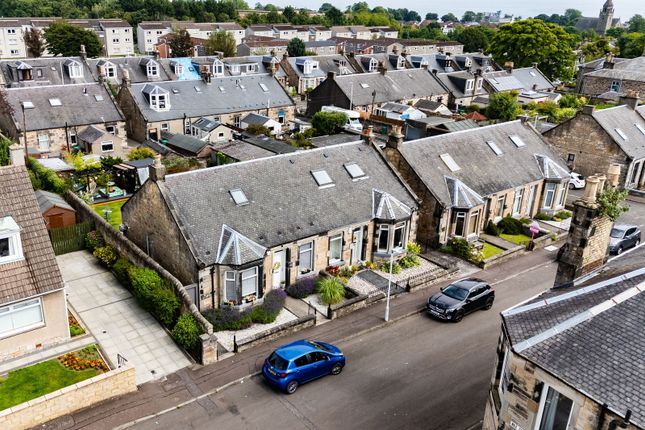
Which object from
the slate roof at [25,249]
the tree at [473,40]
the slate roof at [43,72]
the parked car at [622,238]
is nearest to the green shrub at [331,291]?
the slate roof at [25,249]

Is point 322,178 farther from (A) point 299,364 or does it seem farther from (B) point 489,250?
(A) point 299,364

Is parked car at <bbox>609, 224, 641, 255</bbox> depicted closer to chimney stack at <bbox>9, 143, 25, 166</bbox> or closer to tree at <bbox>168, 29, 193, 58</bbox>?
chimney stack at <bbox>9, 143, 25, 166</bbox>

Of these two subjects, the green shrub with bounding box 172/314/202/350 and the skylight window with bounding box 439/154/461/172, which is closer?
the green shrub with bounding box 172/314/202/350

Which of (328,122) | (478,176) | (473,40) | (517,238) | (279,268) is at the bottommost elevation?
(517,238)

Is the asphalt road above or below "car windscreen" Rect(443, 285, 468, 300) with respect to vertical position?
below

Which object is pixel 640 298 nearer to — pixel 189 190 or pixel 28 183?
pixel 189 190

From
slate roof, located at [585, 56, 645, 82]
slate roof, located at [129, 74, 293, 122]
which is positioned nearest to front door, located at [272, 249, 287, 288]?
slate roof, located at [129, 74, 293, 122]

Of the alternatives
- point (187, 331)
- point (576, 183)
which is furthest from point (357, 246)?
point (576, 183)
